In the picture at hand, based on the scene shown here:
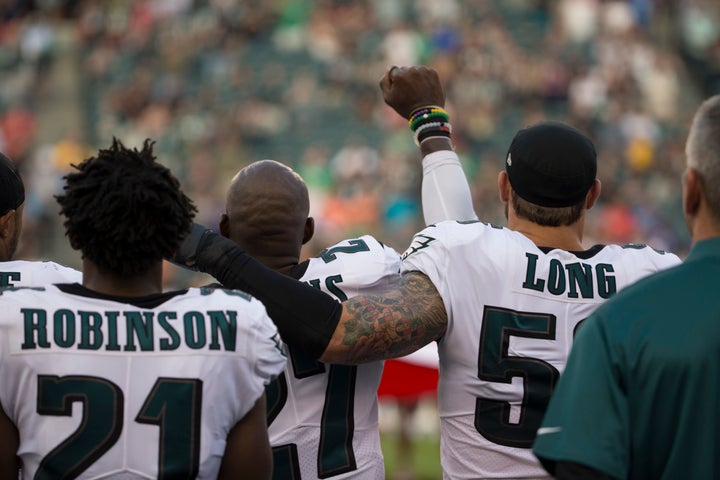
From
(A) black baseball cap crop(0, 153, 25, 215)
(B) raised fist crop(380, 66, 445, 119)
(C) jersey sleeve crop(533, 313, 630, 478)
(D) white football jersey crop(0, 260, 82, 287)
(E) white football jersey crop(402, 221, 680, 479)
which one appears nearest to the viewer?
(C) jersey sleeve crop(533, 313, 630, 478)

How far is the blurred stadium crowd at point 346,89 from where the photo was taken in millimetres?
15930

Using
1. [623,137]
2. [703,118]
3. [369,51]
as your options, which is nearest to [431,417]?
[623,137]

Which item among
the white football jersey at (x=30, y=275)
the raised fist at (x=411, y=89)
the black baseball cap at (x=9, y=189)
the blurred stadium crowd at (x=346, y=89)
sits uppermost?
the blurred stadium crowd at (x=346, y=89)

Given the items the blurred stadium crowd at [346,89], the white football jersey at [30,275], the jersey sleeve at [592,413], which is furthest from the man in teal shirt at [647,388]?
the blurred stadium crowd at [346,89]

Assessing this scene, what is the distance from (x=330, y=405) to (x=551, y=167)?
0.95 metres

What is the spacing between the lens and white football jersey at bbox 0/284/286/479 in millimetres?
2641

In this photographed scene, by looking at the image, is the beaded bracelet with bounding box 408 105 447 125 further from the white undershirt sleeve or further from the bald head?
the bald head

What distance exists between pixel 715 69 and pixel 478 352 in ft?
54.0

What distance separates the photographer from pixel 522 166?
10.9 ft

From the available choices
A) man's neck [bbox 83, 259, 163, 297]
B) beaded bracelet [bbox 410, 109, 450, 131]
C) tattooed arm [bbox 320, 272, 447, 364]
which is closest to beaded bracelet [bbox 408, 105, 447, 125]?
beaded bracelet [bbox 410, 109, 450, 131]

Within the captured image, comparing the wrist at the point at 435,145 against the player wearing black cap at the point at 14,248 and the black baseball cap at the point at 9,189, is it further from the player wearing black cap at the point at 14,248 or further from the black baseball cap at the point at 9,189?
the black baseball cap at the point at 9,189

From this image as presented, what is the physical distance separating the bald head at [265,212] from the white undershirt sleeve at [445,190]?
0.48m

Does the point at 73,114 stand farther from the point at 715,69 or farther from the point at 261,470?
the point at 261,470

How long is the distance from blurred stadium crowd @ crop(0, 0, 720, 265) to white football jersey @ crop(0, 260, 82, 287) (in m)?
11.5
